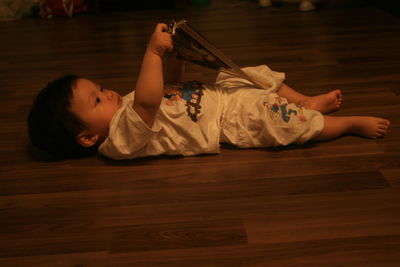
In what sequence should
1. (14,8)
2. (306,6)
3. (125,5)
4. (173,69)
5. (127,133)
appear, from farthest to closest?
(125,5) → (14,8) → (306,6) → (173,69) → (127,133)

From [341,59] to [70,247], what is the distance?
1321 millimetres

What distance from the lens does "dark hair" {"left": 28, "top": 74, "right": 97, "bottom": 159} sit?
0.96m

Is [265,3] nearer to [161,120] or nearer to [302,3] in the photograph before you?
[302,3]

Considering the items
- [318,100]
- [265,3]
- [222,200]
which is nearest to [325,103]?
[318,100]

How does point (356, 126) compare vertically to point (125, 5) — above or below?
below

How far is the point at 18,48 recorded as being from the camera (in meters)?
2.18

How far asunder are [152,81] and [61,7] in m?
2.13

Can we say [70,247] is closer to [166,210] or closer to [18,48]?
[166,210]

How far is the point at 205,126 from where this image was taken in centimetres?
102

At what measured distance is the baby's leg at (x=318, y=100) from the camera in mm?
1186

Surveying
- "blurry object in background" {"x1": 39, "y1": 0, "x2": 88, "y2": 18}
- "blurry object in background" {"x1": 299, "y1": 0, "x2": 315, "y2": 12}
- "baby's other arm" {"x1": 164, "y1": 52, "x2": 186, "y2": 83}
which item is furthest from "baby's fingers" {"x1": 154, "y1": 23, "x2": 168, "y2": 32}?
"blurry object in background" {"x1": 39, "y1": 0, "x2": 88, "y2": 18}

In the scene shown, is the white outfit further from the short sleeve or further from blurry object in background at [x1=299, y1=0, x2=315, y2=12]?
blurry object in background at [x1=299, y1=0, x2=315, y2=12]

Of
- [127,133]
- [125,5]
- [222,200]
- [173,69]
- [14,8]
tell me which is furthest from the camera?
[125,5]

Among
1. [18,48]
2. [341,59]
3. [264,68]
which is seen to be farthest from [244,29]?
[18,48]
